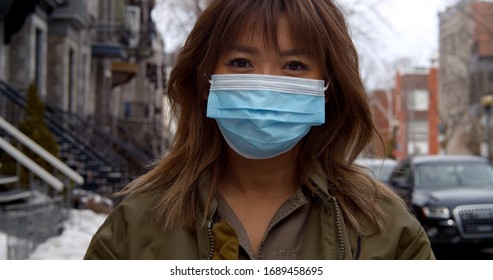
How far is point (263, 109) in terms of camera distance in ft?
7.91

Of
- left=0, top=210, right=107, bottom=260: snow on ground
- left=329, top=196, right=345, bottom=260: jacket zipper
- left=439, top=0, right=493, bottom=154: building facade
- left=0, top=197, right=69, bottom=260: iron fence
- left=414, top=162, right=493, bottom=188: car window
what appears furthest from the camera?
left=439, top=0, right=493, bottom=154: building facade

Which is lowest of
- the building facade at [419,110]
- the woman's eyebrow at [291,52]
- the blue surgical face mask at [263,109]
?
the building facade at [419,110]

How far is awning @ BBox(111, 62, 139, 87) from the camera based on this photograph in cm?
2973

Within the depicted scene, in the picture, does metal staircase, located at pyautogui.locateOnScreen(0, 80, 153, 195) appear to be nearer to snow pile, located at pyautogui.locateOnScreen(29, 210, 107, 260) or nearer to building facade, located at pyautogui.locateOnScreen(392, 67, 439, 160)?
snow pile, located at pyautogui.locateOnScreen(29, 210, 107, 260)

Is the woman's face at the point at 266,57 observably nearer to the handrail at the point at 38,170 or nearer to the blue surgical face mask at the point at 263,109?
the blue surgical face mask at the point at 263,109

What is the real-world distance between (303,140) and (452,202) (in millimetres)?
9018

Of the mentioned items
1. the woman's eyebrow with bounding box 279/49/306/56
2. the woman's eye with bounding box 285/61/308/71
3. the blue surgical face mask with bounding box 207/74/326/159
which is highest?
the woman's eyebrow with bounding box 279/49/306/56

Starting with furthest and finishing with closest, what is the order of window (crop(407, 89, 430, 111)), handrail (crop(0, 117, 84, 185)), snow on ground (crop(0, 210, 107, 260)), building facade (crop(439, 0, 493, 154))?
1. window (crop(407, 89, 430, 111))
2. building facade (crop(439, 0, 493, 154))
3. handrail (crop(0, 117, 84, 185))
4. snow on ground (crop(0, 210, 107, 260))

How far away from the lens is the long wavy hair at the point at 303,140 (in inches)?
93.0

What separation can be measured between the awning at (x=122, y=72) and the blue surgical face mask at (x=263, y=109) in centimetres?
2778

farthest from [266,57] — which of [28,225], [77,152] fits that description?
[77,152]

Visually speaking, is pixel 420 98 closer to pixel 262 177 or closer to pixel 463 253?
pixel 463 253

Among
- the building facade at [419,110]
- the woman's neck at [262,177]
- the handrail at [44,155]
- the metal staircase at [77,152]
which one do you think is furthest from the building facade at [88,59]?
the building facade at [419,110]

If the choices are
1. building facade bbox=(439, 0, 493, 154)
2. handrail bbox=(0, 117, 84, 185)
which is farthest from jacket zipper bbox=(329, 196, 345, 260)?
building facade bbox=(439, 0, 493, 154)
